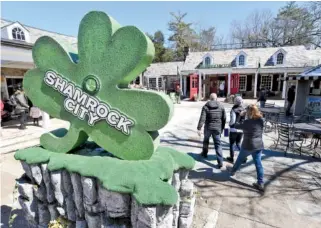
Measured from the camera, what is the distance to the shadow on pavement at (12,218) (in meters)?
3.22

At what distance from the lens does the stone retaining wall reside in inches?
89.2

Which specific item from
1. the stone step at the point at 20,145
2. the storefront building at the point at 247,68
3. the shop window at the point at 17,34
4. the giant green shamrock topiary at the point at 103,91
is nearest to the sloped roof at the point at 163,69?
the storefront building at the point at 247,68

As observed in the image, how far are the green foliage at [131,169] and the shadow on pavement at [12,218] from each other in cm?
119

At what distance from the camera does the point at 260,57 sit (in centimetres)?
2114

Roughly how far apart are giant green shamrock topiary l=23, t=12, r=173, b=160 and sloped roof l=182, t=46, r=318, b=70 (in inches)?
816

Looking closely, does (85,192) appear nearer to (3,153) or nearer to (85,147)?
(85,147)

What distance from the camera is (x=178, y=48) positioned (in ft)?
122

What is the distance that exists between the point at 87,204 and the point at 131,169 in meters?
0.70

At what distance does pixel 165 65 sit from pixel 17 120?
2053cm

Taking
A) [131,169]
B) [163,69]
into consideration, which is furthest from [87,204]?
[163,69]

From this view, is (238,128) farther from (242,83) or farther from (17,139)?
(242,83)

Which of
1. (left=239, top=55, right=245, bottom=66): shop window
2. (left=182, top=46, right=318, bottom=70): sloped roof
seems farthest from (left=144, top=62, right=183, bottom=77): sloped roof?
(left=239, top=55, right=245, bottom=66): shop window

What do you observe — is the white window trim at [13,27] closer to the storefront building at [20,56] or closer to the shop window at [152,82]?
the storefront building at [20,56]

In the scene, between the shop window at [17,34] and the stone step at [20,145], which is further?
the shop window at [17,34]
